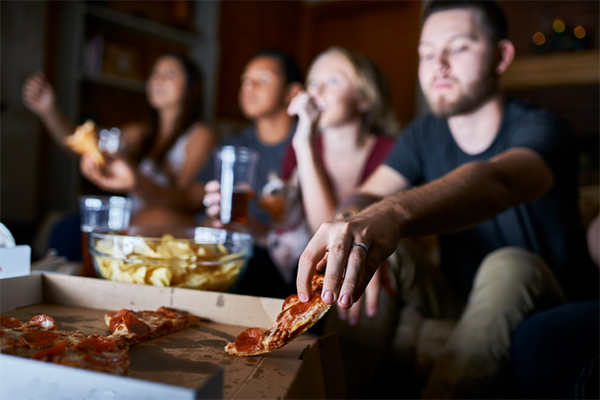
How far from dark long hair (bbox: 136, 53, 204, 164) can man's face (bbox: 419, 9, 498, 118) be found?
1.38 meters

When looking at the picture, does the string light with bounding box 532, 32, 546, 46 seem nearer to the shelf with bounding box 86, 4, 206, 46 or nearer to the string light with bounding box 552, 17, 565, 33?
the string light with bounding box 552, 17, 565, 33

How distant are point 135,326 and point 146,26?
9.54ft

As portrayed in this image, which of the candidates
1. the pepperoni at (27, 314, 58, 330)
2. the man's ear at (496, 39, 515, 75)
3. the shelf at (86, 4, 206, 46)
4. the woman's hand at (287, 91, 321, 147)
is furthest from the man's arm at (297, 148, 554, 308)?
the shelf at (86, 4, 206, 46)

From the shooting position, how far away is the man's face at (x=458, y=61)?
3.84ft

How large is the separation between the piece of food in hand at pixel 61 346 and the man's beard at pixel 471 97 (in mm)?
1035

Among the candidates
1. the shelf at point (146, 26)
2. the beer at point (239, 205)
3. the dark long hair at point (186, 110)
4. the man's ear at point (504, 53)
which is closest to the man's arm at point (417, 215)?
the man's ear at point (504, 53)

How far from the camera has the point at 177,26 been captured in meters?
3.21

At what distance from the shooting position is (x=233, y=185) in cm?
128

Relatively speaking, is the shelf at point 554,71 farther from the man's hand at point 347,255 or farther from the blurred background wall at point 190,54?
the man's hand at point 347,255

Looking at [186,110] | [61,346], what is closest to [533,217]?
[61,346]

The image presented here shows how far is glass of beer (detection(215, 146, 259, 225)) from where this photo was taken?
1.28m

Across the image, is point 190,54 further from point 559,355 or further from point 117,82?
point 559,355

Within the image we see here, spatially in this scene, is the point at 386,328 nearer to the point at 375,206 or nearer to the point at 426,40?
the point at 375,206

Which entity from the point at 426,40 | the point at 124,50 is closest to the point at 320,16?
the point at 124,50
